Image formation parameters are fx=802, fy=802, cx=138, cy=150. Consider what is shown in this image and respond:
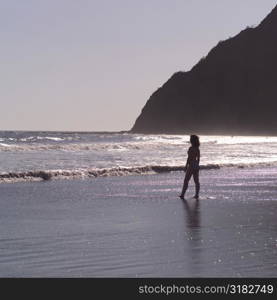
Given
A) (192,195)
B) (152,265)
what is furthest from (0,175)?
(152,265)

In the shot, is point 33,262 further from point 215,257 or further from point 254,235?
point 254,235

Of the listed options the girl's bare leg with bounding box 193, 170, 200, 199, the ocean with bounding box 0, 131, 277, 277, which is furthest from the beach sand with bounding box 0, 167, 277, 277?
the girl's bare leg with bounding box 193, 170, 200, 199

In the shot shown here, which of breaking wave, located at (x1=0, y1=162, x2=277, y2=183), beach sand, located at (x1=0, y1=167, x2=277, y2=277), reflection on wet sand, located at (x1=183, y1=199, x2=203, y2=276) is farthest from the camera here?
breaking wave, located at (x1=0, y1=162, x2=277, y2=183)

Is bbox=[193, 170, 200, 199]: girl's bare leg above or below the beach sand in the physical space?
above

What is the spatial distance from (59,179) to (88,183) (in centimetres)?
275

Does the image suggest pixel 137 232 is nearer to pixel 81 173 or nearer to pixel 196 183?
pixel 196 183

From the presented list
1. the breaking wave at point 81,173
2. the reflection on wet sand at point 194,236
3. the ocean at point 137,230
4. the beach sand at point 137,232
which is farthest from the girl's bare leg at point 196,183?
the breaking wave at point 81,173

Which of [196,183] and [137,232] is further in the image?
[196,183]

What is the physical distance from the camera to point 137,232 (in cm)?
1425

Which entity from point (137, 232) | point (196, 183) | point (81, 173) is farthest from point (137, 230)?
point (81, 173)

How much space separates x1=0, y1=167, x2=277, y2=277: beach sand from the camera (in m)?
10.7

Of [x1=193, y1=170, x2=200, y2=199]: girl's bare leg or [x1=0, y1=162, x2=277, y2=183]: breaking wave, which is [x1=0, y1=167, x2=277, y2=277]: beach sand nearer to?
[x1=193, y1=170, x2=200, y2=199]: girl's bare leg

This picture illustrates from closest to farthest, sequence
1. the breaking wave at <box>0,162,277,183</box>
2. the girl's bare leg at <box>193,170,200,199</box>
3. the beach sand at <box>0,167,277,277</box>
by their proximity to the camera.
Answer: the beach sand at <box>0,167,277,277</box> < the girl's bare leg at <box>193,170,200,199</box> < the breaking wave at <box>0,162,277,183</box>
